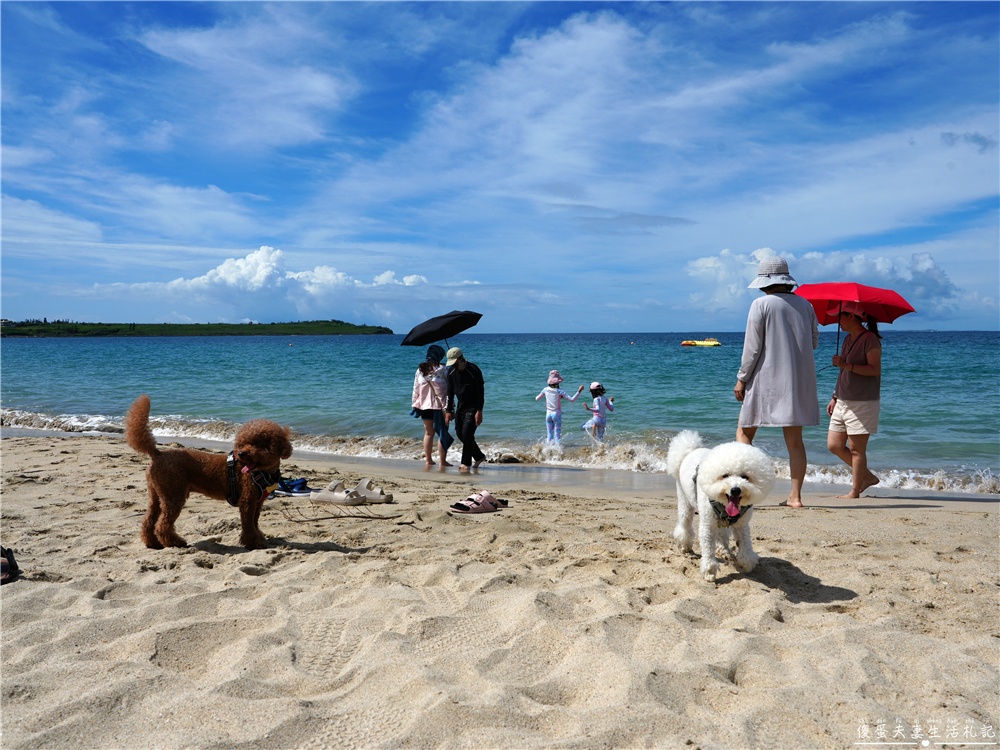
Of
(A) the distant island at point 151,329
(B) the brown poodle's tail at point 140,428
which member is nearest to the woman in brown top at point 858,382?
(B) the brown poodle's tail at point 140,428

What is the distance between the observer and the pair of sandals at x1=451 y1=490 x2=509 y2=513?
A: 18.8 feet

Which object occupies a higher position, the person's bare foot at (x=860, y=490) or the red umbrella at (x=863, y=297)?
the red umbrella at (x=863, y=297)

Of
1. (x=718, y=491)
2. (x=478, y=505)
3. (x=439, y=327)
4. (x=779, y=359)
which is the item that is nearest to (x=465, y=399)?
(x=439, y=327)

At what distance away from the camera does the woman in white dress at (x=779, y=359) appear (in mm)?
5672

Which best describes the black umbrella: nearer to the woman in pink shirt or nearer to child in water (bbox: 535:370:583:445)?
the woman in pink shirt

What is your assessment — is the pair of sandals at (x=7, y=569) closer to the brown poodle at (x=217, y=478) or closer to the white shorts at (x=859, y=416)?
the brown poodle at (x=217, y=478)

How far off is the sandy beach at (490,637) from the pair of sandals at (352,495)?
55cm

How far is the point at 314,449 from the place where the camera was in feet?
38.2

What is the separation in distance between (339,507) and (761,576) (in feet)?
Answer: 12.8

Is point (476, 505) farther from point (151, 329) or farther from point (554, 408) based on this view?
point (151, 329)

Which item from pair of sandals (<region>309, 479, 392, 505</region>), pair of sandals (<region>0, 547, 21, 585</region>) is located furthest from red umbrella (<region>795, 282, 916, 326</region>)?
pair of sandals (<region>0, 547, 21, 585</region>)

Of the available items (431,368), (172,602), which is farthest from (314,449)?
(172,602)

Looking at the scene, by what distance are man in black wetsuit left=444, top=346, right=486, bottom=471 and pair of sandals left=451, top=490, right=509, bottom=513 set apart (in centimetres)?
306

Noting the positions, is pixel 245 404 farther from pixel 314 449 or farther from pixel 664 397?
pixel 664 397
